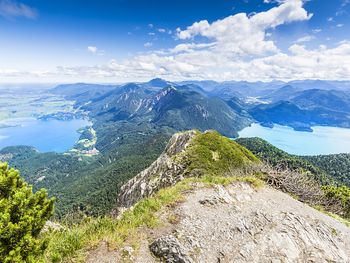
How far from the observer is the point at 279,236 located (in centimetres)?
1077

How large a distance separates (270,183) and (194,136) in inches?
1340

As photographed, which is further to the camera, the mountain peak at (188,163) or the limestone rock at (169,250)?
the mountain peak at (188,163)

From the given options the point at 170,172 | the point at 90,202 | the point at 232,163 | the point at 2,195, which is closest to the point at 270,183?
the point at 2,195

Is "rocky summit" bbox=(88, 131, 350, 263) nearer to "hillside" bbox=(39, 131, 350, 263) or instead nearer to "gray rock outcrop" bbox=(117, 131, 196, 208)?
"hillside" bbox=(39, 131, 350, 263)

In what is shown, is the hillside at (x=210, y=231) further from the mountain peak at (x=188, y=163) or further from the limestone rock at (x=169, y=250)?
the mountain peak at (x=188, y=163)

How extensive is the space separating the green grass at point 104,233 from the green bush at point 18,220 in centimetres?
57

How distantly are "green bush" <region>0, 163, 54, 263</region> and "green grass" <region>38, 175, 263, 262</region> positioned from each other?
565 mm

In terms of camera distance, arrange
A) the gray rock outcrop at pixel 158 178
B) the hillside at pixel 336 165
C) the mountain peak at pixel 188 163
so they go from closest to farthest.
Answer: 1. the gray rock outcrop at pixel 158 178
2. the mountain peak at pixel 188 163
3. the hillside at pixel 336 165

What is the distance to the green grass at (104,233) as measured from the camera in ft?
27.5

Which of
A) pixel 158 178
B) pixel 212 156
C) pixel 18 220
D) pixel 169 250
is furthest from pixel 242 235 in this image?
pixel 212 156

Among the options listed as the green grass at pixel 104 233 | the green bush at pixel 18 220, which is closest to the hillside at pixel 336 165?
the green grass at pixel 104 233

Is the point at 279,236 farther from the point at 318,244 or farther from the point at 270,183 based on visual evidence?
the point at 270,183

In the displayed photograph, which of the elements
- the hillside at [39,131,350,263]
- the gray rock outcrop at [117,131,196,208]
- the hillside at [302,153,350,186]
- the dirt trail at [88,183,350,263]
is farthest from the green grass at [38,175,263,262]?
the hillside at [302,153,350,186]

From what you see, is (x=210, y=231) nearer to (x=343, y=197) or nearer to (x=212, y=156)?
(x=212, y=156)
